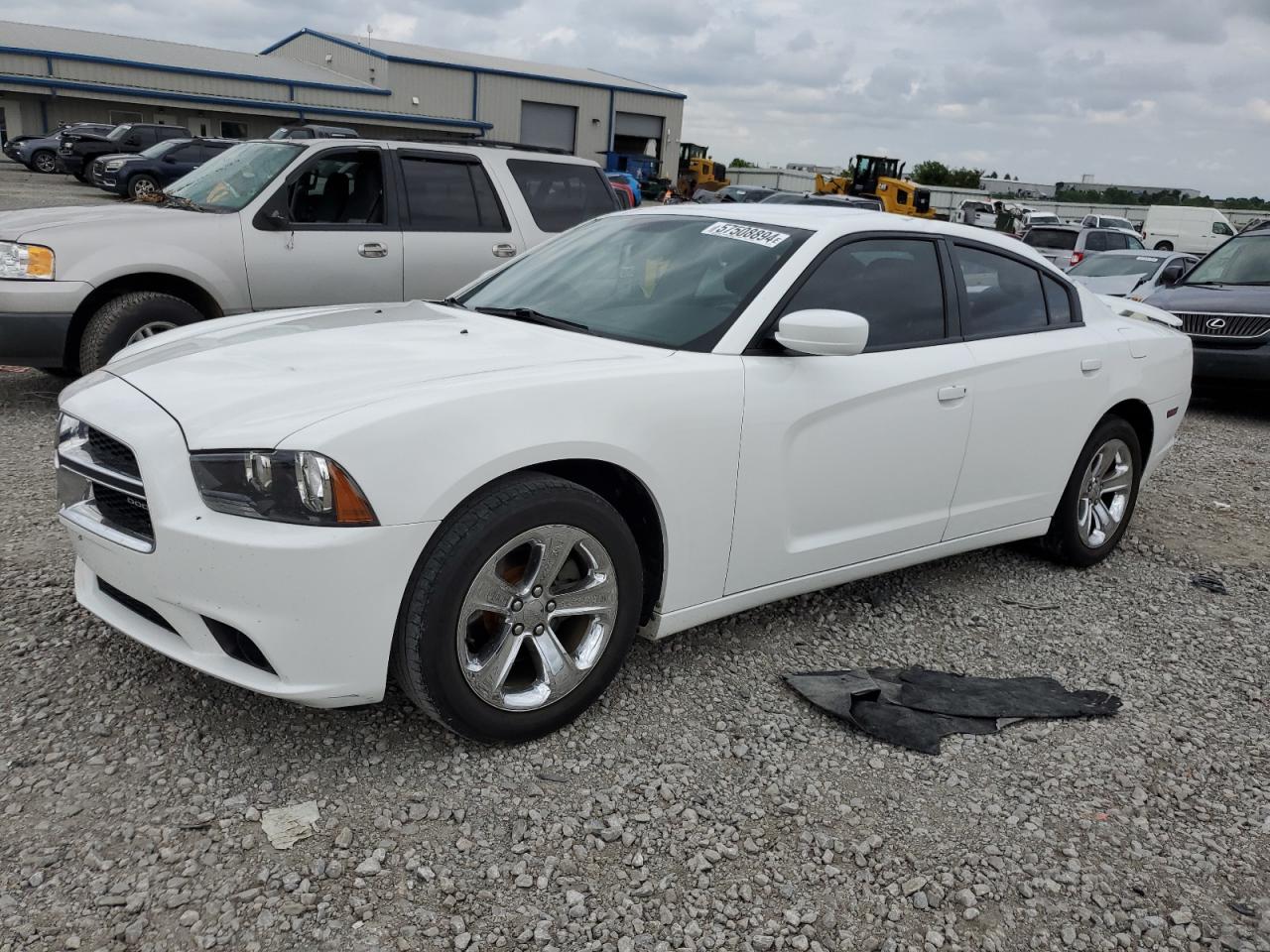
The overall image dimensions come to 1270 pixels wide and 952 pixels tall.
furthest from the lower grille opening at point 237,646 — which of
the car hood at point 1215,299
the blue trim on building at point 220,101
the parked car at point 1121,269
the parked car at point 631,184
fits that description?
the blue trim on building at point 220,101

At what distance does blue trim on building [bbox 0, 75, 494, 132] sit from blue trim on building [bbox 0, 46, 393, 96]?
83 centimetres

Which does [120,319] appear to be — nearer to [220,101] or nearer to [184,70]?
[220,101]

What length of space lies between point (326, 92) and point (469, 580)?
1874 inches

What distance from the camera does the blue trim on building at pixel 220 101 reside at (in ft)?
129

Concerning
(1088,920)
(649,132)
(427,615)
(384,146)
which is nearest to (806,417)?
(427,615)

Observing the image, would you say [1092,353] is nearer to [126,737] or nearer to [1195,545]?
[1195,545]

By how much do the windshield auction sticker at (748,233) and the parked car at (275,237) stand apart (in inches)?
142

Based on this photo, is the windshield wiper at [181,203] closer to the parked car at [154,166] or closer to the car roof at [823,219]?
the car roof at [823,219]

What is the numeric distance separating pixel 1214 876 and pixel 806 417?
174 centimetres

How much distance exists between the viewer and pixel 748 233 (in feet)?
12.6

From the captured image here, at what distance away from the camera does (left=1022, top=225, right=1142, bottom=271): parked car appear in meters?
20.8

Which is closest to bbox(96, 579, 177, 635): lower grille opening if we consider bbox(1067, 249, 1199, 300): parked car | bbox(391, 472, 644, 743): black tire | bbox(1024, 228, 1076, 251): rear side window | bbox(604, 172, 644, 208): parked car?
bbox(391, 472, 644, 743): black tire

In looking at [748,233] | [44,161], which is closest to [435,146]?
[748,233]

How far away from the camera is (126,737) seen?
297 centimetres
